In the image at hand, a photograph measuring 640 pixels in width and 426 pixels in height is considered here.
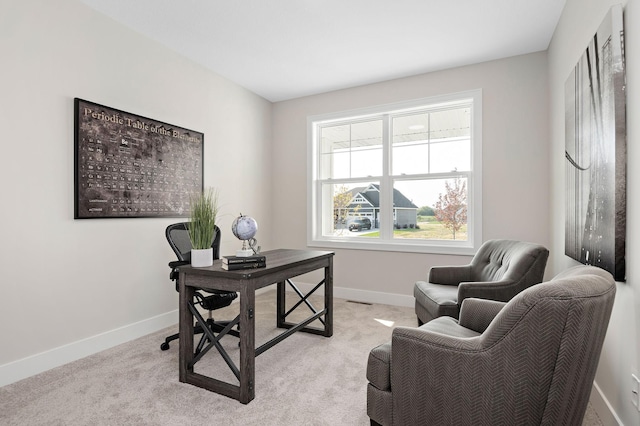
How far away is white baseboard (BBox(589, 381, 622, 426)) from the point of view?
1.68 m

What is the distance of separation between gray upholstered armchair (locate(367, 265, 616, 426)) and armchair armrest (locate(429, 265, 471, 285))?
166 cm

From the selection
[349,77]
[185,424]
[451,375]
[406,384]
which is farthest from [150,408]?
[349,77]

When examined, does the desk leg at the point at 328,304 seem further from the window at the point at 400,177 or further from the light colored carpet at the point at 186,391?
the window at the point at 400,177

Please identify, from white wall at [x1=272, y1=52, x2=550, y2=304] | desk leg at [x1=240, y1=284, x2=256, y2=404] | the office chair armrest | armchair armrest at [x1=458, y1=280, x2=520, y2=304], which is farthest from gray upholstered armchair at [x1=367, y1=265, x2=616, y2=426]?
white wall at [x1=272, y1=52, x2=550, y2=304]

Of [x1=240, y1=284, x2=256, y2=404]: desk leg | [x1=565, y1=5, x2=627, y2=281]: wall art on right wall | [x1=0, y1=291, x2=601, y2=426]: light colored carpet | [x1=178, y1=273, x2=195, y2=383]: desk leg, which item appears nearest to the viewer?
[x1=565, y1=5, x2=627, y2=281]: wall art on right wall

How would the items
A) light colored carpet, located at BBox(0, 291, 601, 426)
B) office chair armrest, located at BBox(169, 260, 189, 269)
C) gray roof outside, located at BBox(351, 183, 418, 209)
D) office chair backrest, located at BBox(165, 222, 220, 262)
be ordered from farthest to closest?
gray roof outside, located at BBox(351, 183, 418, 209) < office chair backrest, located at BBox(165, 222, 220, 262) < office chair armrest, located at BBox(169, 260, 189, 269) < light colored carpet, located at BBox(0, 291, 601, 426)

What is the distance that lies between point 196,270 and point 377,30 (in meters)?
2.53

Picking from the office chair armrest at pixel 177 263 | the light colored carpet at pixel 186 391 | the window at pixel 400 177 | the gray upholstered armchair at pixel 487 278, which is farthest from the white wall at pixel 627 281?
the office chair armrest at pixel 177 263

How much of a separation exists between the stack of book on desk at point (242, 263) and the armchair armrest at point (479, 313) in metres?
1.26

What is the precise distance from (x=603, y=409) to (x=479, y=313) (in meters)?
0.79

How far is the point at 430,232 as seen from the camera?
4.04 meters

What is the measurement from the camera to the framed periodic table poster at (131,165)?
8.78ft

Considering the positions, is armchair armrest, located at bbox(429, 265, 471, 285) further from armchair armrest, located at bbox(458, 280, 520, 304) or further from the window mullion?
the window mullion

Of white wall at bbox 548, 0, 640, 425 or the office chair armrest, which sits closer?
white wall at bbox 548, 0, 640, 425
